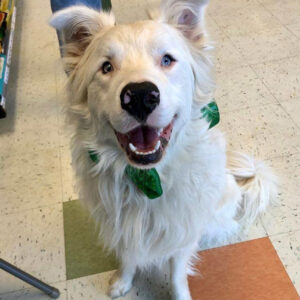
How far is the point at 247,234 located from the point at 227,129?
74 cm

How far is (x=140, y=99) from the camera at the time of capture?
87 cm

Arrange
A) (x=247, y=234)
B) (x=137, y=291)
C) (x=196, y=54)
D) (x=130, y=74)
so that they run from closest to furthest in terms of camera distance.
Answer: (x=130, y=74)
(x=196, y=54)
(x=137, y=291)
(x=247, y=234)

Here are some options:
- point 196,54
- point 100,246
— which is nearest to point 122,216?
point 100,246

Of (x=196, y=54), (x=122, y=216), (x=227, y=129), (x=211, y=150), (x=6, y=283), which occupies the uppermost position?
(x=196, y=54)

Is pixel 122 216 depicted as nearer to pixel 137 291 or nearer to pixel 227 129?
pixel 137 291

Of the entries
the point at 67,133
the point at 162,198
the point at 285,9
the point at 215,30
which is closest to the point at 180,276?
the point at 162,198

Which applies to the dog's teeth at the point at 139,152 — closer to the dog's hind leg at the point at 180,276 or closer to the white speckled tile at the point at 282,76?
the dog's hind leg at the point at 180,276

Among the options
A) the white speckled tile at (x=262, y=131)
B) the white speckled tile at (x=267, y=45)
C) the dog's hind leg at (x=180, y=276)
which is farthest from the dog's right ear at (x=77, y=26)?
the white speckled tile at (x=267, y=45)

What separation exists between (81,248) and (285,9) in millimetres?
2864

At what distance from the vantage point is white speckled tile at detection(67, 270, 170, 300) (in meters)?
1.49

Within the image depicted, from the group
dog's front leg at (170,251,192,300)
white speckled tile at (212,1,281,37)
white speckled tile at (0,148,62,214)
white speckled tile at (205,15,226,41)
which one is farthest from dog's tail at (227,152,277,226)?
white speckled tile at (212,1,281,37)

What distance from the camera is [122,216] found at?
1221 mm

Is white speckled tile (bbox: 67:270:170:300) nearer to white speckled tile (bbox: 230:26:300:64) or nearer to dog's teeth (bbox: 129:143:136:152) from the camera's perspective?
dog's teeth (bbox: 129:143:136:152)

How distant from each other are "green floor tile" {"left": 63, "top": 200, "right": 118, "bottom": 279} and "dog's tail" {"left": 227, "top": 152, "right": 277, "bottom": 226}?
0.70m
